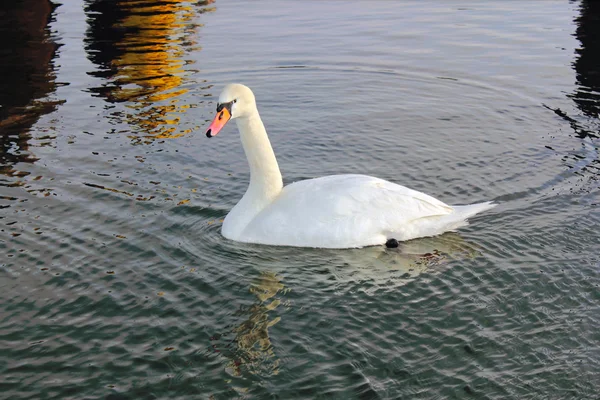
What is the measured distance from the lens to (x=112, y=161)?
1290cm

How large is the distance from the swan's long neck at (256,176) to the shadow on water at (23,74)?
415 cm

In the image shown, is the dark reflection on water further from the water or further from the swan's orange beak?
the swan's orange beak

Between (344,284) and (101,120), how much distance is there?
821 centimetres

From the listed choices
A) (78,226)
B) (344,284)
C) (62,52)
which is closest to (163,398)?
(344,284)

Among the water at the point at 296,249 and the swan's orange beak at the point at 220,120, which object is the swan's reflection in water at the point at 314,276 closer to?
the water at the point at 296,249

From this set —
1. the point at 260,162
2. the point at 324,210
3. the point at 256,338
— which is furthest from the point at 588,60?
the point at 256,338

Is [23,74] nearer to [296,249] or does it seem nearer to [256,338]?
[296,249]

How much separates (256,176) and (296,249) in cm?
123

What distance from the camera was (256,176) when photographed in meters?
10.3

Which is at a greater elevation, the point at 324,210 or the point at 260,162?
the point at 260,162

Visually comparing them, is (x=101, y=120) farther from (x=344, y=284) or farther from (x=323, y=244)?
(x=344, y=284)

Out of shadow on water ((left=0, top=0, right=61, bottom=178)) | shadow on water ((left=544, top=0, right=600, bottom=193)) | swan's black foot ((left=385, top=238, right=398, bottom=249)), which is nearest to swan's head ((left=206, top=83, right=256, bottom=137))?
swan's black foot ((left=385, top=238, right=398, bottom=249))

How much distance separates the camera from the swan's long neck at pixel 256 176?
10.1 meters

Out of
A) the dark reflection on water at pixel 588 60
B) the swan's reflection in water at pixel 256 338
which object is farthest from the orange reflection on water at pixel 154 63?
the dark reflection on water at pixel 588 60
